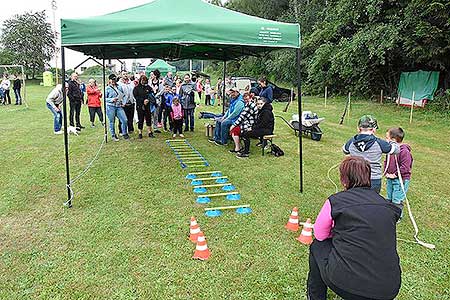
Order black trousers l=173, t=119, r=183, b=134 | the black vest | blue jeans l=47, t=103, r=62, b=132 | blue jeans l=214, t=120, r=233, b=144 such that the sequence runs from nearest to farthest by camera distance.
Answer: the black vest, blue jeans l=214, t=120, r=233, b=144, black trousers l=173, t=119, r=183, b=134, blue jeans l=47, t=103, r=62, b=132

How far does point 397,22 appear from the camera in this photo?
14.8 metres

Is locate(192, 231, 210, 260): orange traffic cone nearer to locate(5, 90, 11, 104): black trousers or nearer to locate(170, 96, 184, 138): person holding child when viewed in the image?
locate(170, 96, 184, 138): person holding child

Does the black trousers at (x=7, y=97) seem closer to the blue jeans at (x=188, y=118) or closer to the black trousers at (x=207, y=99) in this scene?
the black trousers at (x=207, y=99)

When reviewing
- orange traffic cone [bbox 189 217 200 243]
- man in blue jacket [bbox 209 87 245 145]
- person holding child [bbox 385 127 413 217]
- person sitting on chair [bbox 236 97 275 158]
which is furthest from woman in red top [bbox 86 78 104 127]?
person holding child [bbox 385 127 413 217]

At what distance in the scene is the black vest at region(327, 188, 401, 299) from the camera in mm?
2119

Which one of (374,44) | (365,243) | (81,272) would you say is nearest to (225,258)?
(81,272)

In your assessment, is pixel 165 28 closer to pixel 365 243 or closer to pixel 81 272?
pixel 81 272


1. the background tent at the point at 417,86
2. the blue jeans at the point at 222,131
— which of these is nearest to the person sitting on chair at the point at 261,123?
the blue jeans at the point at 222,131

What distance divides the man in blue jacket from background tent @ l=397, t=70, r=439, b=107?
10974 mm

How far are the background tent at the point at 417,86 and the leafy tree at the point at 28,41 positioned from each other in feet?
164

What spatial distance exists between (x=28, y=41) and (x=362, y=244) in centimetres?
5972

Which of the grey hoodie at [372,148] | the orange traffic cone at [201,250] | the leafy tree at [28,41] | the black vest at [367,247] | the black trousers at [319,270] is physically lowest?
the orange traffic cone at [201,250]

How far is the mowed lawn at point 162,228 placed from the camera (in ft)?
10.2

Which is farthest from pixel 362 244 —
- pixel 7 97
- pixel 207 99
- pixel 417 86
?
pixel 7 97
